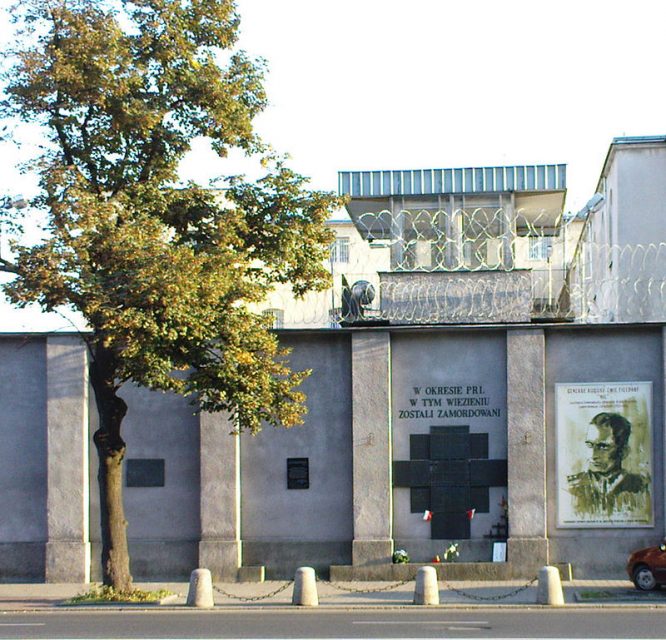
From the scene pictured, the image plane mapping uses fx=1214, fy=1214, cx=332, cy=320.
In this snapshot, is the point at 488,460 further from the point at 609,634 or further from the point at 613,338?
the point at 609,634

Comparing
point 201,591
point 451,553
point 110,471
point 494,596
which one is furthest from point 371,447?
point 110,471

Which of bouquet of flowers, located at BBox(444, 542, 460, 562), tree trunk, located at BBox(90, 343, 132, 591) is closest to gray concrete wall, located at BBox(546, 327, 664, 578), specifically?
bouquet of flowers, located at BBox(444, 542, 460, 562)

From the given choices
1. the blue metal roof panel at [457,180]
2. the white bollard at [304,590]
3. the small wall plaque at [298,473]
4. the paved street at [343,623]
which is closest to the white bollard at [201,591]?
the paved street at [343,623]

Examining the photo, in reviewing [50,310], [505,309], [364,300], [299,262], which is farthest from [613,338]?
[50,310]

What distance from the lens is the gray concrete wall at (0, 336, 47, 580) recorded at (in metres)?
26.0

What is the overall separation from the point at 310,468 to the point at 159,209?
7045 mm

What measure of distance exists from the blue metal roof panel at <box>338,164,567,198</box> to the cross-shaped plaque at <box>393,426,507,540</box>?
21.2ft

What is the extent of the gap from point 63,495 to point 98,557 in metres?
1.54

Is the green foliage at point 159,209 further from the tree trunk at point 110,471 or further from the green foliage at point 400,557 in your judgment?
the green foliage at point 400,557

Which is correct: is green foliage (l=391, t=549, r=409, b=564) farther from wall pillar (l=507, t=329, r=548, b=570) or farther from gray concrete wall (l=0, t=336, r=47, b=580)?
gray concrete wall (l=0, t=336, r=47, b=580)

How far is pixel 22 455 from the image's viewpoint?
26.3 metres

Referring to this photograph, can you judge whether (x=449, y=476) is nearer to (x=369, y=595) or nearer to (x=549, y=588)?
(x=369, y=595)

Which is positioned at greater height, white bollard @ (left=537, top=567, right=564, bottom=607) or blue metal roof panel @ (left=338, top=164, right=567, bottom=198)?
blue metal roof panel @ (left=338, top=164, right=567, bottom=198)

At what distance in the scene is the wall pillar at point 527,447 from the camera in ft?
82.3
